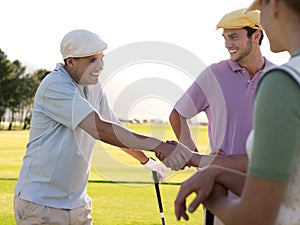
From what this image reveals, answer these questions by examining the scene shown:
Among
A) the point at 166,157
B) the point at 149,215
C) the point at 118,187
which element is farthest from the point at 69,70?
the point at 118,187

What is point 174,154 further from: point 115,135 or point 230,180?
point 230,180

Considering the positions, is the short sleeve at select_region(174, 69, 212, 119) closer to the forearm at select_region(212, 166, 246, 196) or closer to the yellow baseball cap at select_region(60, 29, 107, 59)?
the yellow baseball cap at select_region(60, 29, 107, 59)

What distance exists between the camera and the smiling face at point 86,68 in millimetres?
3584

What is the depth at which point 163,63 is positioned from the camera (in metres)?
3.65

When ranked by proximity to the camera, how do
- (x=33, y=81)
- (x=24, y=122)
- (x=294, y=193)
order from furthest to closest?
(x=33, y=81), (x=24, y=122), (x=294, y=193)

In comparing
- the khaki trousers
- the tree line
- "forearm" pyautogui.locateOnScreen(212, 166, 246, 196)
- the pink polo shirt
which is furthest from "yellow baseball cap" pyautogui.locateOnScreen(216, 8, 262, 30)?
the tree line

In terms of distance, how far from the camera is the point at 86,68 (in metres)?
3.59

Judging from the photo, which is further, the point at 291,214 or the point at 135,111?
the point at 135,111

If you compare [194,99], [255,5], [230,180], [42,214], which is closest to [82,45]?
[194,99]

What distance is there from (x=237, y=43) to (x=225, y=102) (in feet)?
1.27

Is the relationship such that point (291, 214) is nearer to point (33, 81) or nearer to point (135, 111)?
point (135, 111)

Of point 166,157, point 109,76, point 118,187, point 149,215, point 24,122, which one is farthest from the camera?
point 24,122

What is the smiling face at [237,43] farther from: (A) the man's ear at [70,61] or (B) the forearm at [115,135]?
(A) the man's ear at [70,61]

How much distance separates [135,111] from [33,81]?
68413mm
